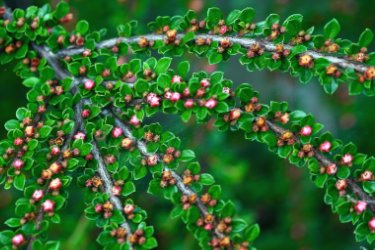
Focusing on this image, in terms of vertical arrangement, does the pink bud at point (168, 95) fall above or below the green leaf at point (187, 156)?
above

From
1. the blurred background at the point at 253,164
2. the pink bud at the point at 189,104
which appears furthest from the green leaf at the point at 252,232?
the blurred background at the point at 253,164

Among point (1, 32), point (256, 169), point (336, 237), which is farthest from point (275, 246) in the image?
point (1, 32)

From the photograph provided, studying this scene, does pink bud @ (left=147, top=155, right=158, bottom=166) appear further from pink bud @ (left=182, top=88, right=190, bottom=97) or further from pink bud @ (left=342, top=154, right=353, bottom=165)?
pink bud @ (left=342, top=154, right=353, bottom=165)

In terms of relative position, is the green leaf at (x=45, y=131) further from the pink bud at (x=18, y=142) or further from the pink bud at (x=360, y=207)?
the pink bud at (x=360, y=207)

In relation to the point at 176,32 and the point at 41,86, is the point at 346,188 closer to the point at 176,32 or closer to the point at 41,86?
the point at 176,32

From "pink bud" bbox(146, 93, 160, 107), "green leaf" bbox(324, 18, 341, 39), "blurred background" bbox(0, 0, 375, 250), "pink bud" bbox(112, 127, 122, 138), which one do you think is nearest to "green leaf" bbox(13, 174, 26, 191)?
"pink bud" bbox(112, 127, 122, 138)

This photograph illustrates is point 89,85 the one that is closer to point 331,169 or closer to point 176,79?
point 176,79
